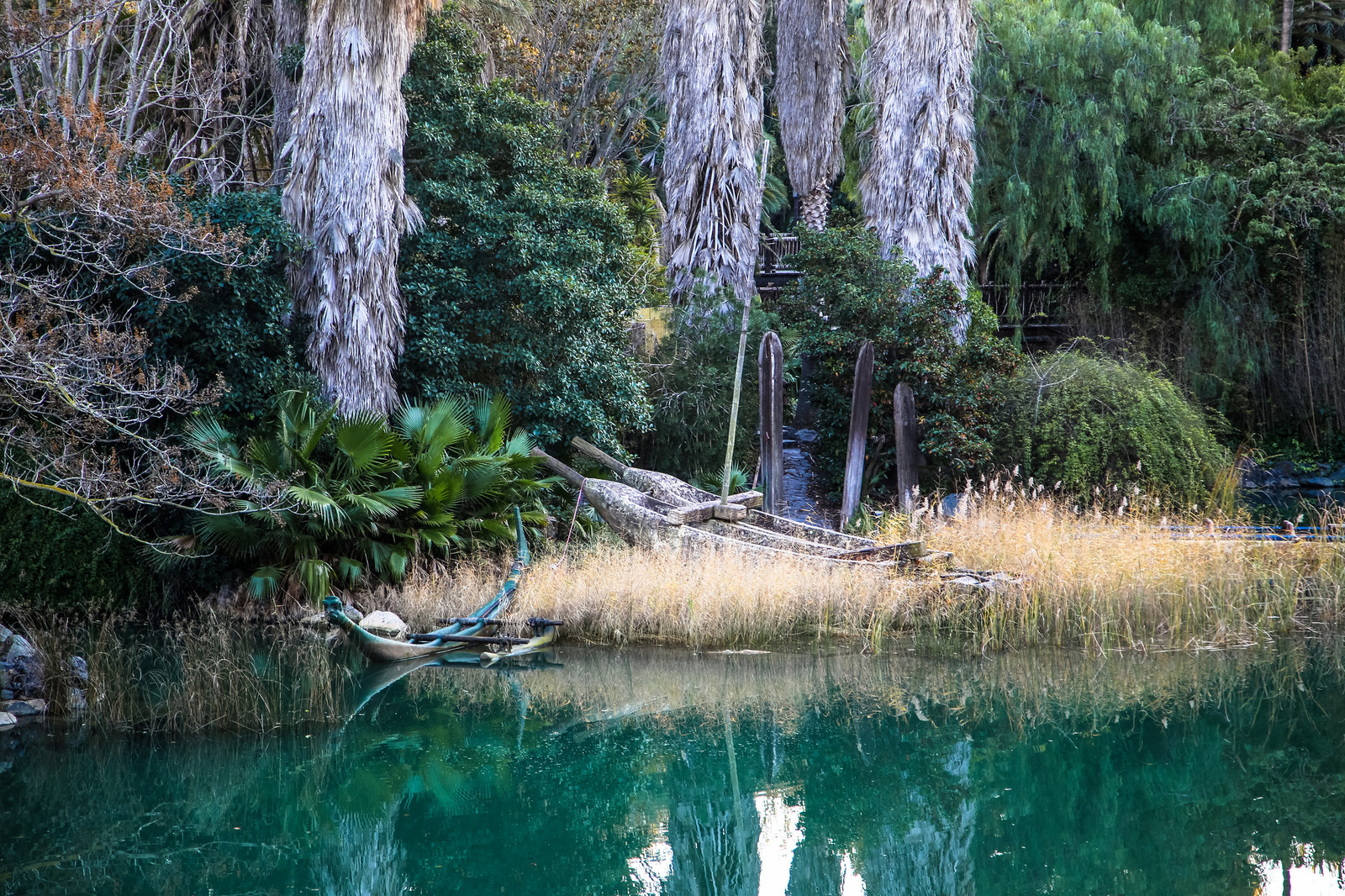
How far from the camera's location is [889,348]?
1672cm

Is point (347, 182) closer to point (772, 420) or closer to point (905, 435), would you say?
point (772, 420)

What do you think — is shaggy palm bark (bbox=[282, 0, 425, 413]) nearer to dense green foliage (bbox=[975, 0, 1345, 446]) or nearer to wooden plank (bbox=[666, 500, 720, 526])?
wooden plank (bbox=[666, 500, 720, 526])

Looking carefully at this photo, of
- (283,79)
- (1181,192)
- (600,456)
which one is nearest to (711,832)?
(600,456)

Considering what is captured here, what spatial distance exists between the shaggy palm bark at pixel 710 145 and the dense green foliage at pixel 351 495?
21.6 feet

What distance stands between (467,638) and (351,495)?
2.46 metres

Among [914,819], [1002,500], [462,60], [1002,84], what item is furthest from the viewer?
[1002,84]

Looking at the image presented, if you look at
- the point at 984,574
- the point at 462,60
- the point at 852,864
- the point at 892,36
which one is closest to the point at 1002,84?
the point at 892,36

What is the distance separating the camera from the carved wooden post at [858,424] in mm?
15414

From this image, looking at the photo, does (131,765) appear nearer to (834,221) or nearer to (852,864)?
(852,864)

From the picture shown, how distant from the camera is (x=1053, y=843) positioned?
5.75 metres

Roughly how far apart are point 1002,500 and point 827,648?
367cm

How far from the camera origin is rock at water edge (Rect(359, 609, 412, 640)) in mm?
10375

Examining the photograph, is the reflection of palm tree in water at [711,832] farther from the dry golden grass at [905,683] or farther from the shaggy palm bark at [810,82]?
the shaggy palm bark at [810,82]

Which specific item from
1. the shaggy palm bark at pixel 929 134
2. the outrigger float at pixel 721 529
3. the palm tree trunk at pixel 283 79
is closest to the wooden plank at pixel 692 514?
the outrigger float at pixel 721 529
